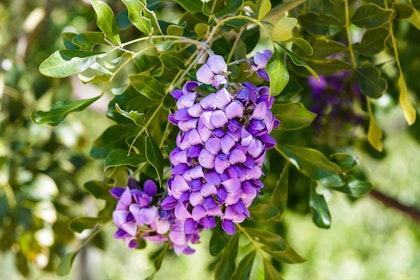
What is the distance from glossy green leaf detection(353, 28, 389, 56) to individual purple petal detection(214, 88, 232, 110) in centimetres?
31

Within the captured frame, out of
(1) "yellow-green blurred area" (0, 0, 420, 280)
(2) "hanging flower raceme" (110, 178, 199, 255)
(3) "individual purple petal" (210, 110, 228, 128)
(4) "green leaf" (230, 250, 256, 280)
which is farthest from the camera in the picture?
(1) "yellow-green blurred area" (0, 0, 420, 280)

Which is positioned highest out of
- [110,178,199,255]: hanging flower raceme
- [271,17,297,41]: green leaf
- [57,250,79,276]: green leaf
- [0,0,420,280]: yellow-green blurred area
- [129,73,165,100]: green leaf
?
[271,17,297,41]: green leaf

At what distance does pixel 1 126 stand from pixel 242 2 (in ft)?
2.79

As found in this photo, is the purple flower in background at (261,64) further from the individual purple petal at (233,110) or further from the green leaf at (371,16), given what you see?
the green leaf at (371,16)

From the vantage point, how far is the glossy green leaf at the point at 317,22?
0.87 metres

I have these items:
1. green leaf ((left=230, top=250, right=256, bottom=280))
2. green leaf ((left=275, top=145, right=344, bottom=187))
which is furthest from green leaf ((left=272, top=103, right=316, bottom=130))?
green leaf ((left=230, top=250, right=256, bottom=280))

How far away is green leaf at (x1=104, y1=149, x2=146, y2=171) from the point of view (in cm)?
70

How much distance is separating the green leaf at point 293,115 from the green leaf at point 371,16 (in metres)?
0.14

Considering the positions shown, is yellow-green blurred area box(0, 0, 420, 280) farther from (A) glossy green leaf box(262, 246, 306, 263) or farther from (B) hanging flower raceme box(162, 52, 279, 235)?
(B) hanging flower raceme box(162, 52, 279, 235)

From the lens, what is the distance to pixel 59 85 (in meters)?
1.54

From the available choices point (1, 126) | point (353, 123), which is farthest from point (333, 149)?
point (1, 126)

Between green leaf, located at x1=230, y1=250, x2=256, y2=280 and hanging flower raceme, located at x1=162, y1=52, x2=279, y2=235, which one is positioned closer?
hanging flower raceme, located at x1=162, y1=52, x2=279, y2=235

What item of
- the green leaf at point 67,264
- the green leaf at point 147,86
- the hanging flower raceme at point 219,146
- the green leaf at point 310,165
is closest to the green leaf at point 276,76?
the hanging flower raceme at point 219,146

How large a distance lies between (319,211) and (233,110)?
296 mm
